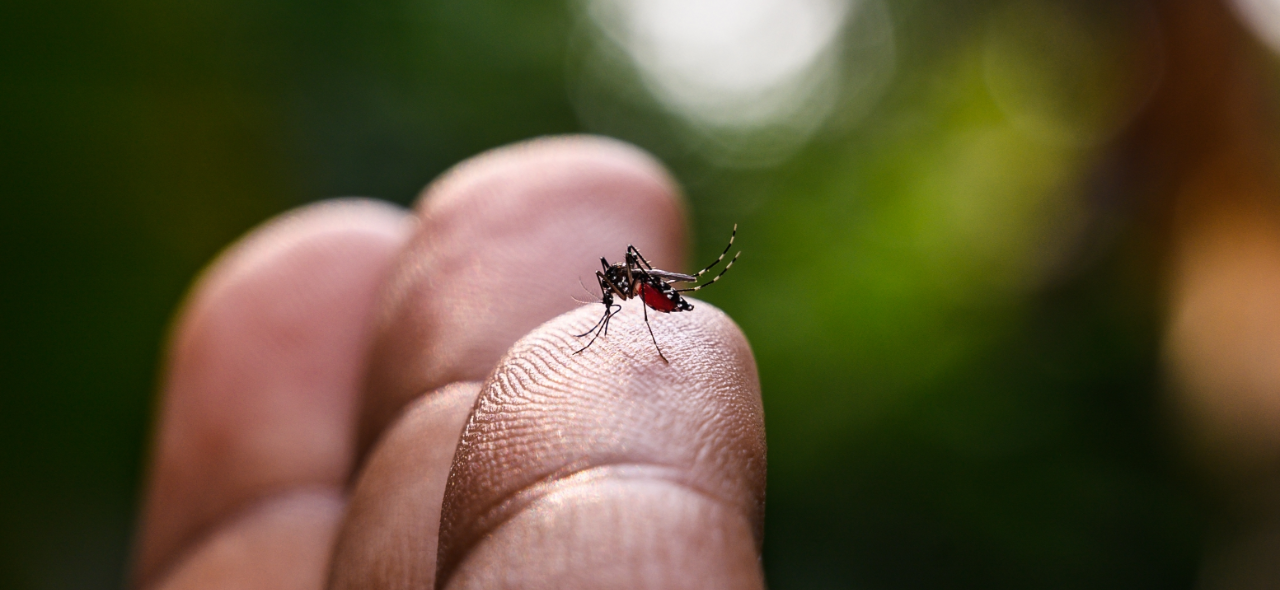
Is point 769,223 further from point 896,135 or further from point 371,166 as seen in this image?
point 371,166

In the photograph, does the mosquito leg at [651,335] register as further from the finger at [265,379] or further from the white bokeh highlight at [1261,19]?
the white bokeh highlight at [1261,19]

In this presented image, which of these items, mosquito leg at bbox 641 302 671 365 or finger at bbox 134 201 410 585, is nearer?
mosquito leg at bbox 641 302 671 365

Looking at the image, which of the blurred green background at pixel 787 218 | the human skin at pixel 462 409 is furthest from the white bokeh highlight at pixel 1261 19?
the human skin at pixel 462 409

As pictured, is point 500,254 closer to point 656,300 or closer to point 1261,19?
point 656,300

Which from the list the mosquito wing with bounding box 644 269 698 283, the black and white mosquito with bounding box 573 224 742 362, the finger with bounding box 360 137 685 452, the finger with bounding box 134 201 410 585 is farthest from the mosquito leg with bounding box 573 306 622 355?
the finger with bounding box 134 201 410 585

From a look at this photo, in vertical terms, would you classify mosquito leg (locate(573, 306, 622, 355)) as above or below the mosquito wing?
below

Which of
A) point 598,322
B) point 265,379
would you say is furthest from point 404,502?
point 265,379

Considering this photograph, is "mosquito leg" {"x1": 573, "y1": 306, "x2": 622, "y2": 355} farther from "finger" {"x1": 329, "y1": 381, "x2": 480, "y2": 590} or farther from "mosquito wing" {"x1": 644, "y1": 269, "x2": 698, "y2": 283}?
"finger" {"x1": 329, "y1": 381, "x2": 480, "y2": 590}
